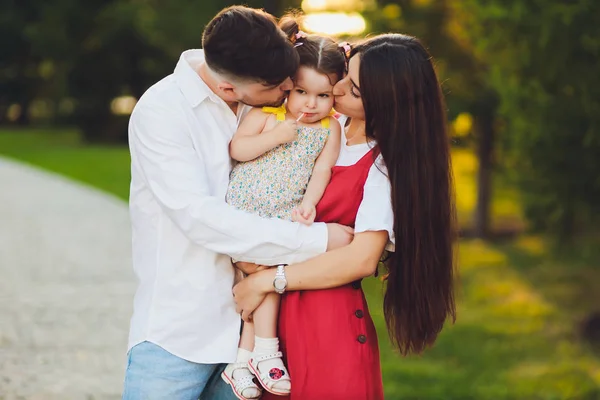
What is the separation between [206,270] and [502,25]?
604 centimetres

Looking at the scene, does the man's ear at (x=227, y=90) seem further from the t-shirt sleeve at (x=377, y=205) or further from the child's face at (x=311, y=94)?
the t-shirt sleeve at (x=377, y=205)

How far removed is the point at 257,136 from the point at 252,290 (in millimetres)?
470

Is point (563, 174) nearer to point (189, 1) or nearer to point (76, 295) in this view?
point (76, 295)

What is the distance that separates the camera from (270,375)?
2791 millimetres

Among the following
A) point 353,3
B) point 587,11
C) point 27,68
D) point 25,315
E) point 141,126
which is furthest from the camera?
point 27,68

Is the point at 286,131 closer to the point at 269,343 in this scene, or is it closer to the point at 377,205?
the point at 377,205

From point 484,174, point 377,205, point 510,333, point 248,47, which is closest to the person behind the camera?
point 248,47

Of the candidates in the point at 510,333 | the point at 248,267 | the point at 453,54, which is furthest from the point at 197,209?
the point at 453,54

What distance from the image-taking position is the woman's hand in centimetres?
277

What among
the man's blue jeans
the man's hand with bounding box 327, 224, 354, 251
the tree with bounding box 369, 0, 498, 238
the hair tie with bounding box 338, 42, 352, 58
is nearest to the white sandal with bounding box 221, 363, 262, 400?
the man's blue jeans

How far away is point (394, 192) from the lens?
275 centimetres

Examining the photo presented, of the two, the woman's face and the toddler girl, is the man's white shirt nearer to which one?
the toddler girl

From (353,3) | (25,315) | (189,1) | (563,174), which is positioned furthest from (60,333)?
(189,1)

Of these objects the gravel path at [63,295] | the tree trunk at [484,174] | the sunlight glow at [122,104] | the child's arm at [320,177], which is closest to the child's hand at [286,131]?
the child's arm at [320,177]
